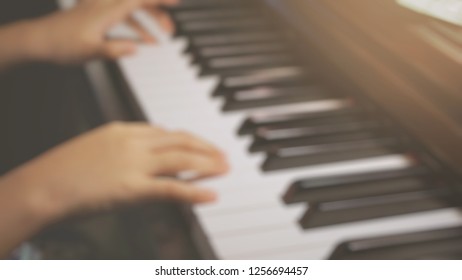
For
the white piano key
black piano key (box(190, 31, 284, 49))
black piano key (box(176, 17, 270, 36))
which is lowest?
the white piano key

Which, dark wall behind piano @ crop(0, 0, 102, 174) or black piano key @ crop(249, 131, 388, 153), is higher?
dark wall behind piano @ crop(0, 0, 102, 174)

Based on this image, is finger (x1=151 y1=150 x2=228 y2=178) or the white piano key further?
finger (x1=151 y1=150 x2=228 y2=178)

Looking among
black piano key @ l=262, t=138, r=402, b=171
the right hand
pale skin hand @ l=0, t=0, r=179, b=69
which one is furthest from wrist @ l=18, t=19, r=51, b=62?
black piano key @ l=262, t=138, r=402, b=171

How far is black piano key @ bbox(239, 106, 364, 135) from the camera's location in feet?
2.56

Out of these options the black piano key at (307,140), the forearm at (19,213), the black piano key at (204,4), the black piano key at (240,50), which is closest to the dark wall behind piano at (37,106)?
the black piano key at (204,4)

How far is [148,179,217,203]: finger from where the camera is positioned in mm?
684

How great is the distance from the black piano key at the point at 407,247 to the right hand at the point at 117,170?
0.21 m

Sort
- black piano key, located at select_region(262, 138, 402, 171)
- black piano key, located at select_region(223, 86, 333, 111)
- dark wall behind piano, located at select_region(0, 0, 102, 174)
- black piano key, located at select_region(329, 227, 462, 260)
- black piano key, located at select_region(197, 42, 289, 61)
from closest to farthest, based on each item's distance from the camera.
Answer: black piano key, located at select_region(329, 227, 462, 260)
black piano key, located at select_region(262, 138, 402, 171)
black piano key, located at select_region(223, 86, 333, 111)
black piano key, located at select_region(197, 42, 289, 61)
dark wall behind piano, located at select_region(0, 0, 102, 174)

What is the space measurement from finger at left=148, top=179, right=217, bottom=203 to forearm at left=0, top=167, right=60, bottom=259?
0.53 feet

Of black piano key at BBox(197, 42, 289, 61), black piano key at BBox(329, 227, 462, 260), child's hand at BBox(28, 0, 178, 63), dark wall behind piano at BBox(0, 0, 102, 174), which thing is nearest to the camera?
black piano key at BBox(329, 227, 462, 260)

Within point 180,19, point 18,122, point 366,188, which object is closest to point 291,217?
point 366,188

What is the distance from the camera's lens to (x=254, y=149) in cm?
76

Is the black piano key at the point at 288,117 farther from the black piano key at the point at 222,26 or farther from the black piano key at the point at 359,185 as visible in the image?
the black piano key at the point at 222,26

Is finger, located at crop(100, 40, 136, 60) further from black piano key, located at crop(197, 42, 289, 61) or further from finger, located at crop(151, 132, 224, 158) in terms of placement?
finger, located at crop(151, 132, 224, 158)
